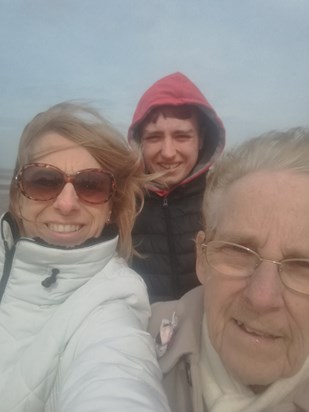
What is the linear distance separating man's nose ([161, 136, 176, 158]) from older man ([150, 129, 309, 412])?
97 centimetres

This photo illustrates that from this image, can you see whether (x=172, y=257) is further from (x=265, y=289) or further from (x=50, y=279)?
(x=265, y=289)

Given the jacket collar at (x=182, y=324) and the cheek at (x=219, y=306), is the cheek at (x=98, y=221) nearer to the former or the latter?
the jacket collar at (x=182, y=324)

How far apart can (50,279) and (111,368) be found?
48 cm

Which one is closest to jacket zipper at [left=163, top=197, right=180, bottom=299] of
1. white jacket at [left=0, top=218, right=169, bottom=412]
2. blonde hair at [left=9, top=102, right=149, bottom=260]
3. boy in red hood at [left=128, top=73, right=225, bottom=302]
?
boy in red hood at [left=128, top=73, right=225, bottom=302]

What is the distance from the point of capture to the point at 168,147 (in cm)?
237

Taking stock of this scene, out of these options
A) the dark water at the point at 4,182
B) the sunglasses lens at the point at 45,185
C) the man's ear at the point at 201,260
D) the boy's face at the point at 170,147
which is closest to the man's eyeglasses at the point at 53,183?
the sunglasses lens at the point at 45,185

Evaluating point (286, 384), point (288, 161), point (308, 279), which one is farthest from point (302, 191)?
point (286, 384)

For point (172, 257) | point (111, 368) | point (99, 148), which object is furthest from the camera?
point (172, 257)

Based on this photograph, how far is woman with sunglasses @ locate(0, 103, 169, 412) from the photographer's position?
1114 mm

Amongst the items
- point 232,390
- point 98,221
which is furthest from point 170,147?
point 232,390

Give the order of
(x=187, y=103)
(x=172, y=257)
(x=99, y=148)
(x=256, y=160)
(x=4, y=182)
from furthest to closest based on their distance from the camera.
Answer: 1. (x=4, y=182)
2. (x=187, y=103)
3. (x=172, y=257)
4. (x=99, y=148)
5. (x=256, y=160)

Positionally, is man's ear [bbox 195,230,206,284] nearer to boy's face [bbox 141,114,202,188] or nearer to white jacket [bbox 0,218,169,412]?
white jacket [bbox 0,218,169,412]

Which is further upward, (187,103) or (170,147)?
(187,103)

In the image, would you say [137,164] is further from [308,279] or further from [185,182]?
[308,279]
